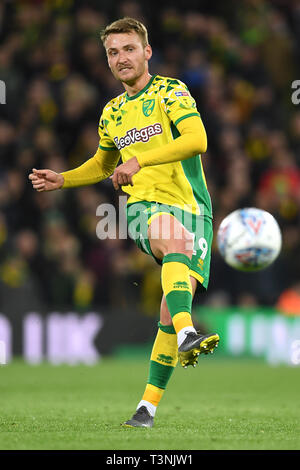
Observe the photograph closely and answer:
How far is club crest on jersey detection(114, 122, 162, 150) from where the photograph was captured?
5.30 metres

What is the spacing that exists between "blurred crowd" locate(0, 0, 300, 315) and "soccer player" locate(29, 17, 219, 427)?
19.7 feet

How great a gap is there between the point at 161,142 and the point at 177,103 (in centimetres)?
26

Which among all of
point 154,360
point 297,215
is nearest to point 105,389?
point 154,360

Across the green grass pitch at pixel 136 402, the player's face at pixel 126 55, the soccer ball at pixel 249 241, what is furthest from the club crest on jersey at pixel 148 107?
the soccer ball at pixel 249 241

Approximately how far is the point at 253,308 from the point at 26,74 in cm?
455

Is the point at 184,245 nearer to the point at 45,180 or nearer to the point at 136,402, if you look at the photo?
the point at 45,180

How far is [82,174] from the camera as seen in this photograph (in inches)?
229

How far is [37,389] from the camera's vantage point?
8336mm
